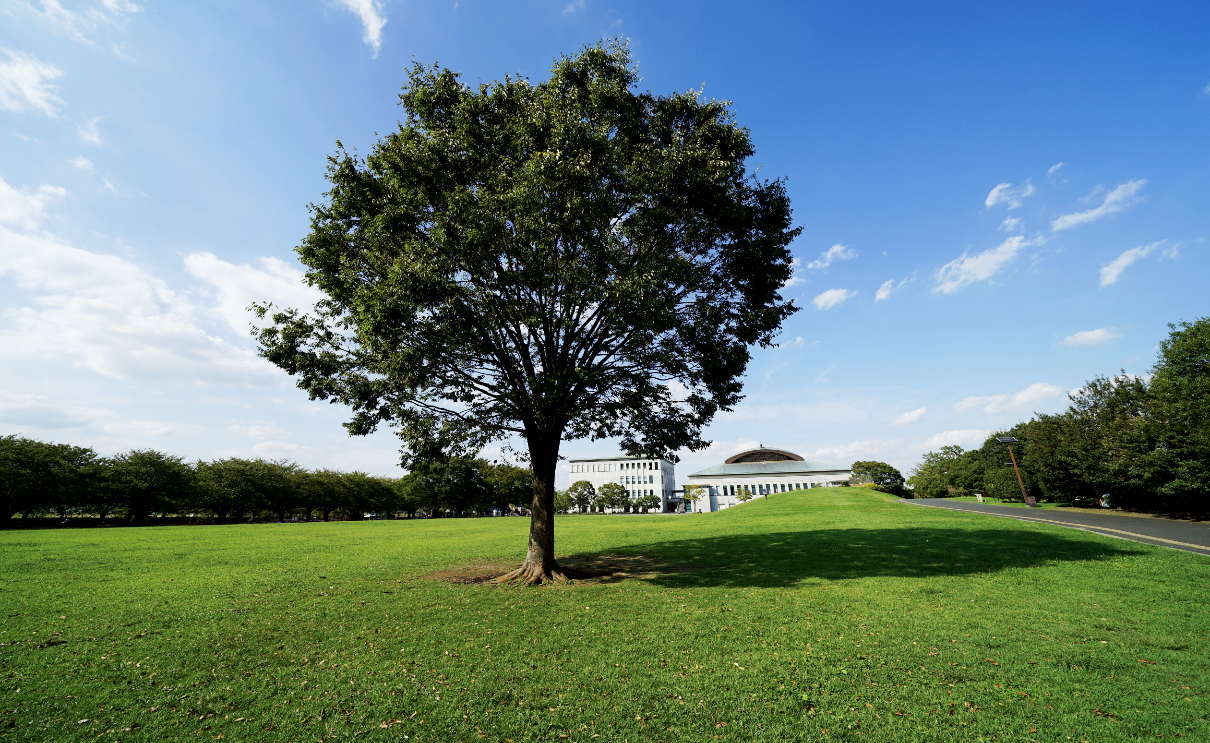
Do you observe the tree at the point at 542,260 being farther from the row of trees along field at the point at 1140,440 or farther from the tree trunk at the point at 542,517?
the row of trees along field at the point at 1140,440

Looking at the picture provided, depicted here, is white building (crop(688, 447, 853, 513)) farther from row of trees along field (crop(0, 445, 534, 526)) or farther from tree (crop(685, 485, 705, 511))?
row of trees along field (crop(0, 445, 534, 526))

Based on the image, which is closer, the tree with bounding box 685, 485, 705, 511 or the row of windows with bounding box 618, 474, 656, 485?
the tree with bounding box 685, 485, 705, 511

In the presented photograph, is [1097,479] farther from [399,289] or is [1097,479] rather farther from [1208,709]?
[399,289]

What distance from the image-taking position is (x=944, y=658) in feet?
24.2

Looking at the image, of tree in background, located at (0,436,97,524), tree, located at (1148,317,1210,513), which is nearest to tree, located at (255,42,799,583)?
tree, located at (1148,317,1210,513)

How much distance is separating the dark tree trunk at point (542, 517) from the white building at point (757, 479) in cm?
10045

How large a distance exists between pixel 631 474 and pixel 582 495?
32.6 m

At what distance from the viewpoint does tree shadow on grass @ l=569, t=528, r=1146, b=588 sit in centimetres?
1412

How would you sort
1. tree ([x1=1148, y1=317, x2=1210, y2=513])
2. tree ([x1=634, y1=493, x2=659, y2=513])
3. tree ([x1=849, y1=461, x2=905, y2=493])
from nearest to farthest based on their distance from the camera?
tree ([x1=1148, y1=317, x2=1210, y2=513]) < tree ([x1=849, y1=461, x2=905, y2=493]) < tree ([x1=634, y1=493, x2=659, y2=513])

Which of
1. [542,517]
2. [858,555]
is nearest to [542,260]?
[542,517]

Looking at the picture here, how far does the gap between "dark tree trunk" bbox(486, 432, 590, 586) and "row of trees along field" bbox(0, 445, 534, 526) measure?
18.5 m

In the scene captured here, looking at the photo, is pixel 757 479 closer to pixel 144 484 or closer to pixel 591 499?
pixel 591 499

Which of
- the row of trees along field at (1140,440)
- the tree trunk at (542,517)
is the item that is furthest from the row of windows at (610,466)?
the tree trunk at (542,517)

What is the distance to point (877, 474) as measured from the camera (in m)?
105
